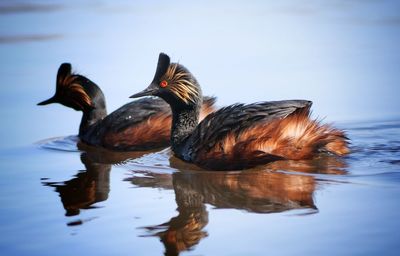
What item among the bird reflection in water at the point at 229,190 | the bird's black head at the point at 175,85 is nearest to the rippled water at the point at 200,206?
the bird reflection in water at the point at 229,190

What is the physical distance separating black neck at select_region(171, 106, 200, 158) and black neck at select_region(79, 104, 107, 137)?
5.24ft

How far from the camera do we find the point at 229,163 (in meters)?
6.70

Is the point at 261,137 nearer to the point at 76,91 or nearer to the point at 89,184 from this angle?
the point at 89,184

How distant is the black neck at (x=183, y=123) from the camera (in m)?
7.65

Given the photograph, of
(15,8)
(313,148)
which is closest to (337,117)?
(313,148)

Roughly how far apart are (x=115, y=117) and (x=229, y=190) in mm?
3041

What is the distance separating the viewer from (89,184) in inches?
253

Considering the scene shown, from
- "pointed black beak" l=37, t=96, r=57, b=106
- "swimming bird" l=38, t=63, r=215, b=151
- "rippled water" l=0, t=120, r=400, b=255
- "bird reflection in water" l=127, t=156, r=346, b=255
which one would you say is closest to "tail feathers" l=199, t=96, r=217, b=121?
"swimming bird" l=38, t=63, r=215, b=151

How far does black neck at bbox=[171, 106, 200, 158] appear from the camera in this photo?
7648mm

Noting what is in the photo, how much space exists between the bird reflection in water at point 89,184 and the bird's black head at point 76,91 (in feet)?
3.94

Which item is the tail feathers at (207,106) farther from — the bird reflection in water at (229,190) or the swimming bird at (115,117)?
the bird reflection in water at (229,190)

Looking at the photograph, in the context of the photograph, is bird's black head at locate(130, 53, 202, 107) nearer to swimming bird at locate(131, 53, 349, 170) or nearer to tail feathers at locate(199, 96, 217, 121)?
swimming bird at locate(131, 53, 349, 170)

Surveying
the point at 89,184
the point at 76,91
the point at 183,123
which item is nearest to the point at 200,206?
the point at 89,184

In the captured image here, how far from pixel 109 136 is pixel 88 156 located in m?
0.63
